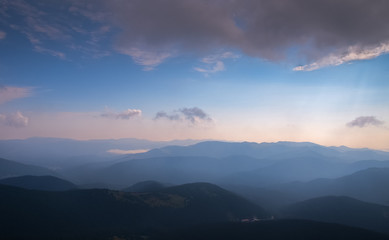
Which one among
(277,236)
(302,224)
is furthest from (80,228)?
(302,224)

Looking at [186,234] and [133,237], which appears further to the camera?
[186,234]

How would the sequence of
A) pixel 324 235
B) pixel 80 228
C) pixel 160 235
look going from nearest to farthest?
1. pixel 324 235
2. pixel 160 235
3. pixel 80 228

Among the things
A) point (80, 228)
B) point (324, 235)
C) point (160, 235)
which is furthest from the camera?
point (80, 228)

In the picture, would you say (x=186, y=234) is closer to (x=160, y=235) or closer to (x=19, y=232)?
(x=160, y=235)

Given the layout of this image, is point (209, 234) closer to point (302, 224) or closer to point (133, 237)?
point (133, 237)

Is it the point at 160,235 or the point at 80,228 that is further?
the point at 80,228

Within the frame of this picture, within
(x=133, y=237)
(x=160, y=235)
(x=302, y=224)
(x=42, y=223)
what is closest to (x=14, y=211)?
(x=42, y=223)
